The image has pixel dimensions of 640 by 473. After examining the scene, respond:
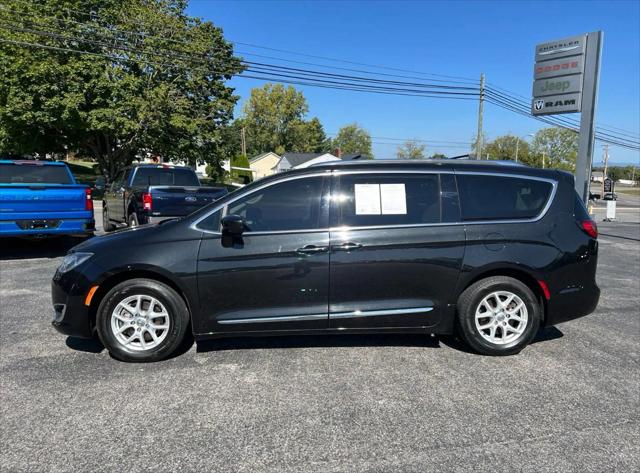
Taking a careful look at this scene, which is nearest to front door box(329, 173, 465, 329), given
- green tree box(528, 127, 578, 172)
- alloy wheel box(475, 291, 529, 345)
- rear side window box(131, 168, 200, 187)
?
alloy wheel box(475, 291, 529, 345)

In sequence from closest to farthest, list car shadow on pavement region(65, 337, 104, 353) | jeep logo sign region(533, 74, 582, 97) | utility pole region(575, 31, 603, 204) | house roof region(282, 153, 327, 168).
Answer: car shadow on pavement region(65, 337, 104, 353), utility pole region(575, 31, 603, 204), jeep logo sign region(533, 74, 582, 97), house roof region(282, 153, 327, 168)

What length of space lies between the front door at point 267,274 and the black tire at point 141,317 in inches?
7.8

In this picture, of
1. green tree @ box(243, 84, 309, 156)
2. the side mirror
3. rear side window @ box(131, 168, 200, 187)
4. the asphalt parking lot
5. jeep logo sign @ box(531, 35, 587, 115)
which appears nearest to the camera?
the asphalt parking lot

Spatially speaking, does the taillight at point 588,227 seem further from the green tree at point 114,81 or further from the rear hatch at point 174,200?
the green tree at point 114,81

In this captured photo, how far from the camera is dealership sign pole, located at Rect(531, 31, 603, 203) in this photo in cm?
1285

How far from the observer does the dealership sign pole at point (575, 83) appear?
1285 centimetres

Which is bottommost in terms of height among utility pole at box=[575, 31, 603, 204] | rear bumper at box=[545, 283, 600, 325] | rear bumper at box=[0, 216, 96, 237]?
rear bumper at box=[545, 283, 600, 325]

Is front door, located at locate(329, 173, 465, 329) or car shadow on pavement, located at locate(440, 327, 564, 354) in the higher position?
front door, located at locate(329, 173, 465, 329)

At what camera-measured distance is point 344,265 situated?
157 inches

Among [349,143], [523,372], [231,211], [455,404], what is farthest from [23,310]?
[349,143]

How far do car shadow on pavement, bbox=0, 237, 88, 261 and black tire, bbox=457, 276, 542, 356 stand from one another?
805 cm

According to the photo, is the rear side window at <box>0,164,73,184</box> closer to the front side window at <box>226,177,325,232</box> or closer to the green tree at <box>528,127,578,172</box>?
the front side window at <box>226,177,325,232</box>

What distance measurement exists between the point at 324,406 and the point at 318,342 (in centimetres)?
124

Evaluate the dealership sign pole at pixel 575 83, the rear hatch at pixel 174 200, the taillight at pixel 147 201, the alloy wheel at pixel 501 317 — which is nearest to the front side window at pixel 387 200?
the alloy wheel at pixel 501 317
